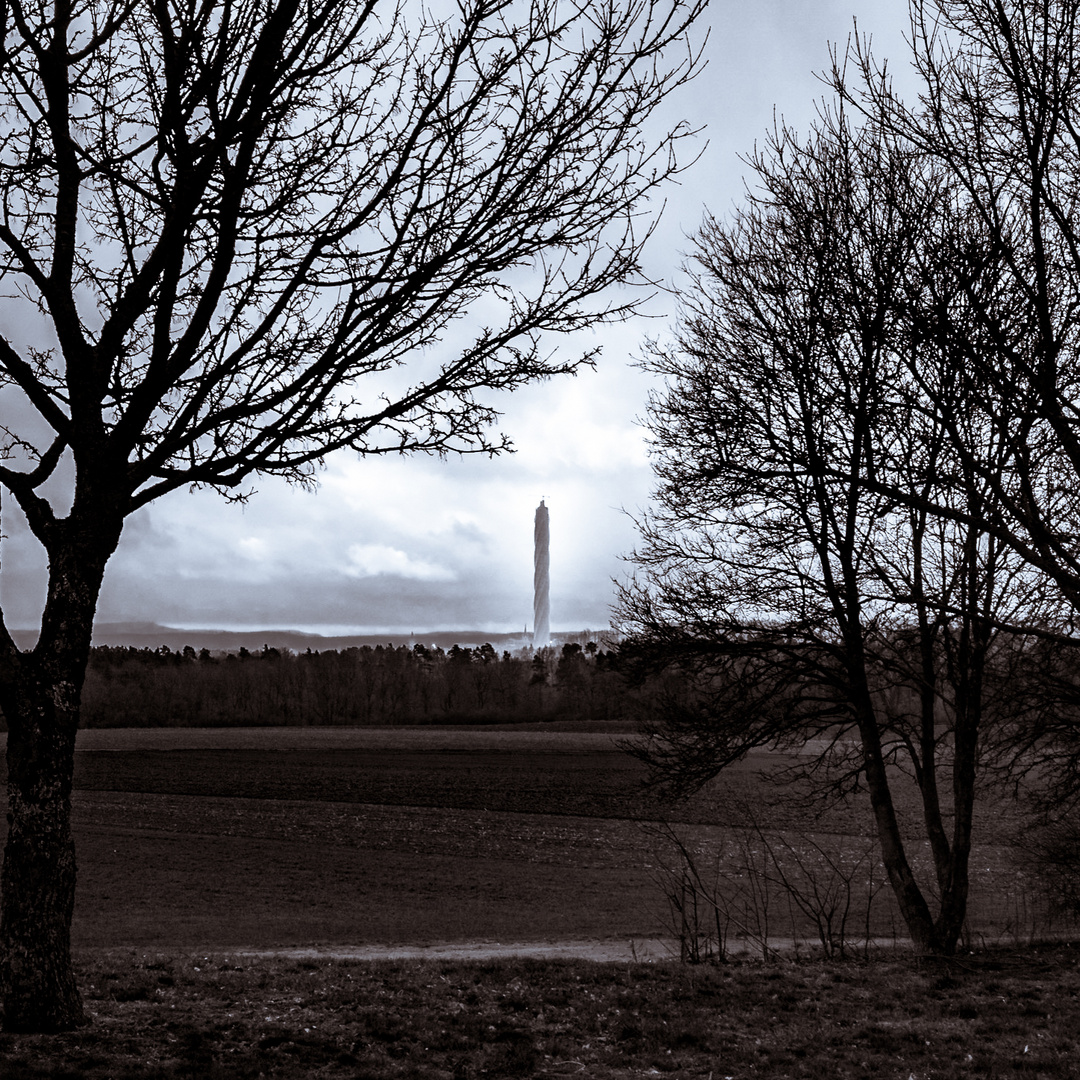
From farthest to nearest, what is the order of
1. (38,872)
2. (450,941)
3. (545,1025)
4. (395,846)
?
(395,846) < (450,941) < (545,1025) < (38,872)

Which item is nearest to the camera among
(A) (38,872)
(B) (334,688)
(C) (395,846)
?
(A) (38,872)

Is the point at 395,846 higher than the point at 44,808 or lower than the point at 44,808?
lower

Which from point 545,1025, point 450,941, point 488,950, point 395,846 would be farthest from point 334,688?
point 545,1025

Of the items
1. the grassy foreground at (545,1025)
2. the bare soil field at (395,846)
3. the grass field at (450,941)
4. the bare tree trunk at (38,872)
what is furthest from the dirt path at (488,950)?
the bare tree trunk at (38,872)

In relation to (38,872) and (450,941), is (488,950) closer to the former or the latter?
(450,941)

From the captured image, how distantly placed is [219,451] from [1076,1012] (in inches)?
308

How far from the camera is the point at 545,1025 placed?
674 centimetres

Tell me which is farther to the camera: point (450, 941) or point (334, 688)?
point (334, 688)

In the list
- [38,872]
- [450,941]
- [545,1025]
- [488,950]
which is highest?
[38,872]

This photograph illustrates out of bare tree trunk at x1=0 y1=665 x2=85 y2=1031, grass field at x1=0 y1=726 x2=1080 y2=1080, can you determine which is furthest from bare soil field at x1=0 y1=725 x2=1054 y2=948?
bare tree trunk at x1=0 y1=665 x2=85 y2=1031

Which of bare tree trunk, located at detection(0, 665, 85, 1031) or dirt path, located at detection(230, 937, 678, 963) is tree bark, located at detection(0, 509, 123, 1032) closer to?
bare tree trunk, located at detection(0, 665, 85, 1031)

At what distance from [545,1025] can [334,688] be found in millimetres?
111642

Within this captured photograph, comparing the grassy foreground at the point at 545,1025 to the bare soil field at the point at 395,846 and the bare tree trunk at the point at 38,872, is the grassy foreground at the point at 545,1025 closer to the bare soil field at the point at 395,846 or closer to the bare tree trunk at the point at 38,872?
the bare tree trunk at the point at 38,872

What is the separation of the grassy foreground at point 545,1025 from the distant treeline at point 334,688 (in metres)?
86.0
